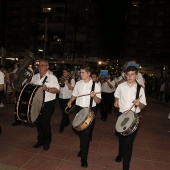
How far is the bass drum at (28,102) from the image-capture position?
4.60m

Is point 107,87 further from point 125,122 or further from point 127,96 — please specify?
point 125,122

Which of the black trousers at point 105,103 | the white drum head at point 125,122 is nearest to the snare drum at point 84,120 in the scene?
the white drum head at point 125,122

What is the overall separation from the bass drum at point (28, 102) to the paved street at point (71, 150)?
32.4 inches

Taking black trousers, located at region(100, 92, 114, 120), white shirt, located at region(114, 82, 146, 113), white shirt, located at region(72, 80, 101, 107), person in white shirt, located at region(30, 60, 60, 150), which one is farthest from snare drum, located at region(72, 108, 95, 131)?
black trousers, located at region(100, 92, 114, 120)

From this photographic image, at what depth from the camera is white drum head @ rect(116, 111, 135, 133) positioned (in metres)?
3.94

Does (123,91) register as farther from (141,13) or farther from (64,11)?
(141,13)

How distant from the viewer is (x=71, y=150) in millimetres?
5379

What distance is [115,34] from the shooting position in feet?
218

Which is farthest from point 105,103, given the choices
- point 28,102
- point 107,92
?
point 28,102

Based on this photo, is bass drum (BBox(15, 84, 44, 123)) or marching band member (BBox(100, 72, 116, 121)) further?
marching band member (BBox(100, 72, 116, 121))

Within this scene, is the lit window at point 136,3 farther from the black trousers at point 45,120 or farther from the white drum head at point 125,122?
the white drum head at point 125,122

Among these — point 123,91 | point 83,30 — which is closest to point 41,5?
point 83,30

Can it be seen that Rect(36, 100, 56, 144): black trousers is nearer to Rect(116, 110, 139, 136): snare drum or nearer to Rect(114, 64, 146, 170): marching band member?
Rect(114, 64, 146, 170): marching band member

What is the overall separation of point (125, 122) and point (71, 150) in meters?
1.86
